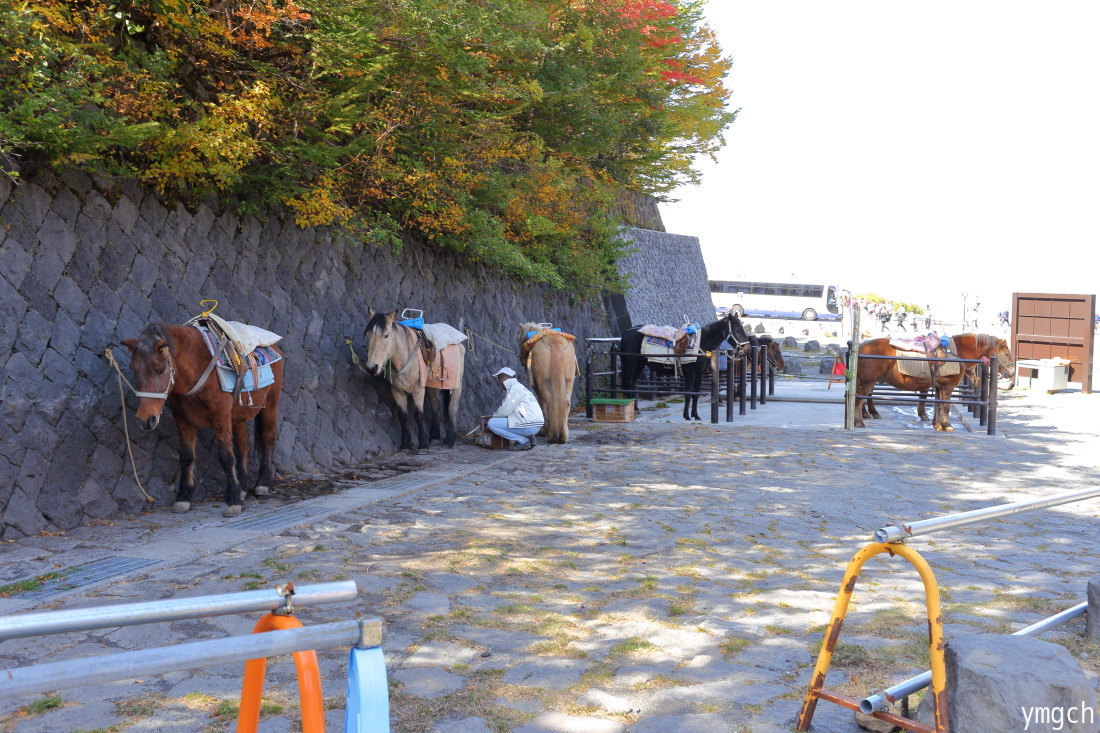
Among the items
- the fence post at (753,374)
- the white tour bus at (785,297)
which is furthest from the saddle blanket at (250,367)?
the white tour bus at (785,297)

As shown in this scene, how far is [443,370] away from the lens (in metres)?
11.2

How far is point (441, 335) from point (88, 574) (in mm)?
6233

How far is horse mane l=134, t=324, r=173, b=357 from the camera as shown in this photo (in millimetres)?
6613

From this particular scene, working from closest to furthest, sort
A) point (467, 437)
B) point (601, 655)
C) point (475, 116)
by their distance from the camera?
point (601, 655)
point (475, 116)
point (467, 437)

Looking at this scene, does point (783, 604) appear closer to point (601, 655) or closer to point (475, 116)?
point (601, 655)

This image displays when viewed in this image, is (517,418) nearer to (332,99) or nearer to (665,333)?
(332,99)

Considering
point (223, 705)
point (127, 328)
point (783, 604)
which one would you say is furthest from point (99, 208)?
point (783, 604)

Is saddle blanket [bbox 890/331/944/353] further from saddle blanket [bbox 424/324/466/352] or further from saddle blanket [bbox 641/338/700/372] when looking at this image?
saddle blanket [bbox 424/324/466/352]

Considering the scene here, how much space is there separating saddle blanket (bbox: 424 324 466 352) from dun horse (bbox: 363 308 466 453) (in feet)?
0.75

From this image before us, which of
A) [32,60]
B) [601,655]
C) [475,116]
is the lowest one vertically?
[601,655]

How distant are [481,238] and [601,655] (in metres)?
9.36

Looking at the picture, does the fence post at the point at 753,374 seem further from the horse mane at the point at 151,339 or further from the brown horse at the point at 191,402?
the horse mane at the point at 151,339

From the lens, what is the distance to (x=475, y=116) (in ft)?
32.0

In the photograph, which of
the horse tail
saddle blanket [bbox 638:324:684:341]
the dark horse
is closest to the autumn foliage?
the horse tail
